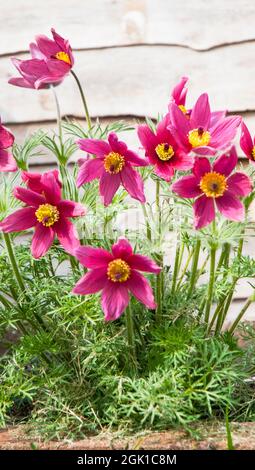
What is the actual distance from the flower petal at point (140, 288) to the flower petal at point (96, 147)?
211 millimetres

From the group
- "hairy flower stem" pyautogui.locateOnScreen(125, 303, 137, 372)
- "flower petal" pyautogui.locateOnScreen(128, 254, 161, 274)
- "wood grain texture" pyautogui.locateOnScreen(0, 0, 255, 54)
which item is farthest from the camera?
"wood grain texture" pyautogui.locateOnScreen(0, 0, 255, 54)

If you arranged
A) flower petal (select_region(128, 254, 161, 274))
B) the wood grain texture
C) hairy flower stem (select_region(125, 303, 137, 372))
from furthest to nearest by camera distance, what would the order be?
the wood grain texture
hairy flower stem (select_region(125, 303, 137, 372))
flower petal (select_region(128, 254, 161, 274))

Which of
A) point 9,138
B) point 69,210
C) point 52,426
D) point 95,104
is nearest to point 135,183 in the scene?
point 69,210

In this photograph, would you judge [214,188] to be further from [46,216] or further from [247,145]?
[46,216]

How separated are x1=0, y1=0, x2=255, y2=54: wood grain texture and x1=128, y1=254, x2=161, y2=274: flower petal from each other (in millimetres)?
987

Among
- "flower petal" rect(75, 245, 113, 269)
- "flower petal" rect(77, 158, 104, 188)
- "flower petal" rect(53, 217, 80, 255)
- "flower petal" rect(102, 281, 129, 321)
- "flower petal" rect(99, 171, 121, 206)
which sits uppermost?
"flower petal" rect(77, 158, 104, 188)

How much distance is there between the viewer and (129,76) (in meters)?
2.00

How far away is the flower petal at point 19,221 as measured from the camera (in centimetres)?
124

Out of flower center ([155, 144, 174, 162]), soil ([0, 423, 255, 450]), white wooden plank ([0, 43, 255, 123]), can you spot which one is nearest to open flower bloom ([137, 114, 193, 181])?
flower center ([155, 144, 174, 162])

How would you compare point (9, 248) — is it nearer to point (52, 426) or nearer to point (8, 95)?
point (52, 426)

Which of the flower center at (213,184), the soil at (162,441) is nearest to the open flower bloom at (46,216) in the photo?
the flower center at (213,184)

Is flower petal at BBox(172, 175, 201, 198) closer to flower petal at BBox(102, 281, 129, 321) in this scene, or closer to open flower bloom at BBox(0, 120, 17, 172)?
flower petal at BBox(102, 281, 129, 321)

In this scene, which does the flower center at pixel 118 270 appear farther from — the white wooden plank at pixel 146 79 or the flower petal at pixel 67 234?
the white wooden plank at pixel 146 79

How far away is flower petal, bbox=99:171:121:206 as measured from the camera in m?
1.24
